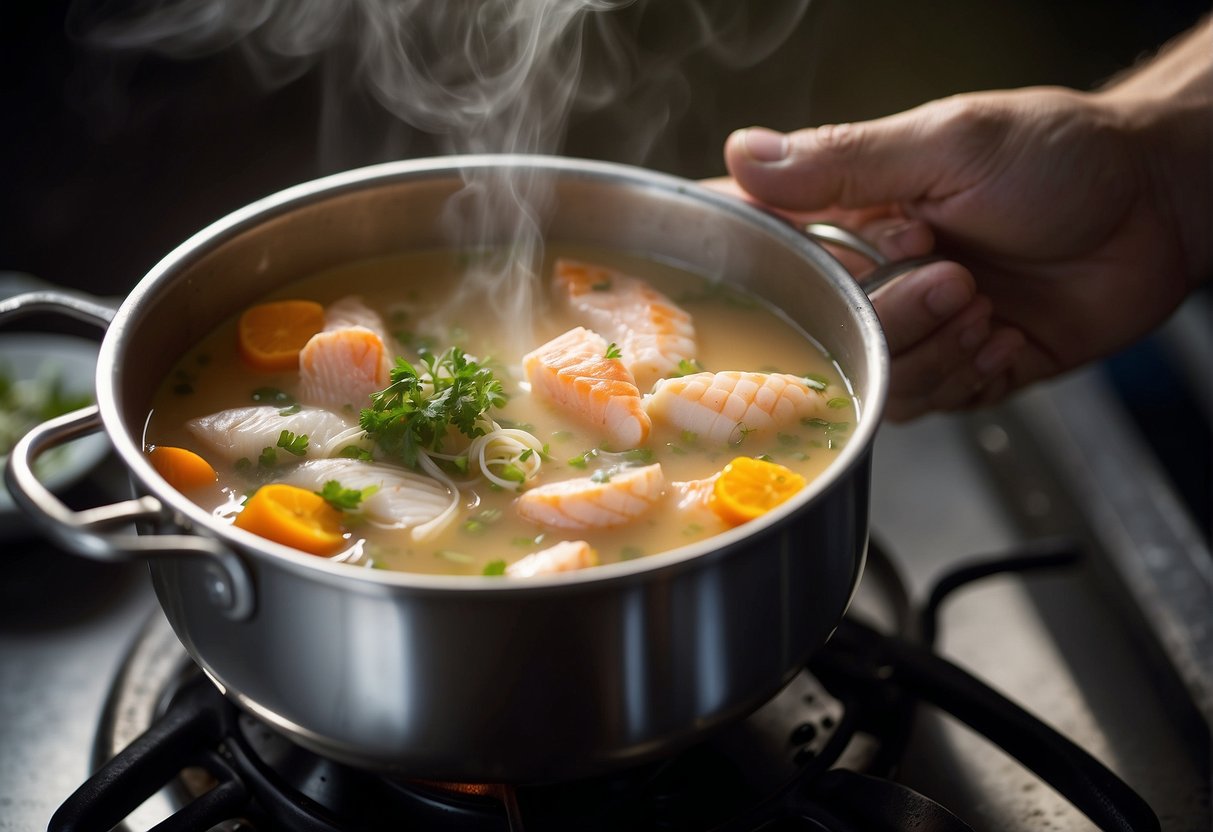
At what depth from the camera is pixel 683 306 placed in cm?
191

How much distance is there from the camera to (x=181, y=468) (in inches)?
57.3

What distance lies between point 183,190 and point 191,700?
203cm

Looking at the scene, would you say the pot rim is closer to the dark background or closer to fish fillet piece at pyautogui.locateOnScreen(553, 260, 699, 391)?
fish fillet piece at pyautogui.locateOnScreen(553, 260, 699, 391)

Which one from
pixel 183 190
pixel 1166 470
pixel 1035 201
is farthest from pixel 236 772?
pixel 1166 470

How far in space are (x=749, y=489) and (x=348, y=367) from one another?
0.62 meters

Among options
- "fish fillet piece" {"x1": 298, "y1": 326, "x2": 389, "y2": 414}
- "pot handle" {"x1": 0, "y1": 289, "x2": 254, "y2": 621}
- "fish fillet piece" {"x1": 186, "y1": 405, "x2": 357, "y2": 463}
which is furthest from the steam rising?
"pot handle" {"x1": 0, "y1": 289, "x2": 254, "y2": 621}

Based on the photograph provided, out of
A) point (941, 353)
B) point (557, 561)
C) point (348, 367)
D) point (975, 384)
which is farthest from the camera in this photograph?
point (975, 384)

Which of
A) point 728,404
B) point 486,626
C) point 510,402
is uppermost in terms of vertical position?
point 486,626

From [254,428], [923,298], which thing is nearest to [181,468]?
[254,428]

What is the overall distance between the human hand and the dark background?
4.81 feet

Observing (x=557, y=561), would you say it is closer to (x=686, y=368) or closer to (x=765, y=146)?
(x=686, y=368)

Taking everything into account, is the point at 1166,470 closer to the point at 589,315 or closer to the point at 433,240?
the point at 589,315

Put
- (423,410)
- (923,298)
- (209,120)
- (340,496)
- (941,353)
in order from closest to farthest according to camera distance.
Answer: (340,496)
(423,410)
(923,298)
(941,353)
(209,120)

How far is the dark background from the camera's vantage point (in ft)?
9.47
